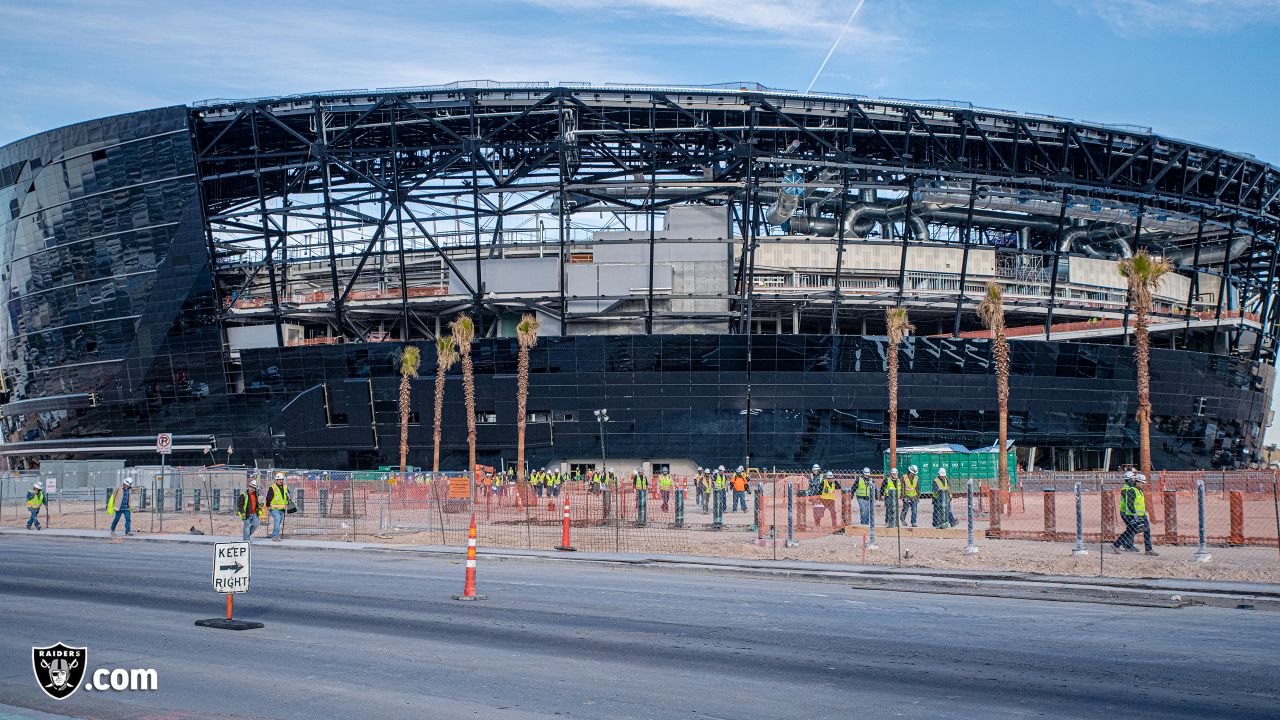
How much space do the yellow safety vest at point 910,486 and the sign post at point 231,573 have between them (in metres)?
24.7

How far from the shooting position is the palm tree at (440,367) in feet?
218

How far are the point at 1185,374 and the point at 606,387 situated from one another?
4019cm

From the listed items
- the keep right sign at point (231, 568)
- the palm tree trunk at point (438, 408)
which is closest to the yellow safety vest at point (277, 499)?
the keep right sign at point (231, 568)

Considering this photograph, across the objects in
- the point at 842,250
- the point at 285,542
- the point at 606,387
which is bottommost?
the point at 285,542

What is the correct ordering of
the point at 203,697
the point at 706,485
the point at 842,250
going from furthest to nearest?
the point at 842,250, the point at 706,485, the point at 203,697

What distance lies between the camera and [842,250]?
67375mm

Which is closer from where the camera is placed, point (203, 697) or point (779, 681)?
point (203, 697)

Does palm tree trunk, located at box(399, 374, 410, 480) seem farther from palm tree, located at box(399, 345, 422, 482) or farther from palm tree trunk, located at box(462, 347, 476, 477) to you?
palm tree trunk, located at box(462, 347, 476, 477)

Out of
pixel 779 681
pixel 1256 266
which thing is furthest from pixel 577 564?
pixel 1256 266

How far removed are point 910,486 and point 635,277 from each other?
3638cm

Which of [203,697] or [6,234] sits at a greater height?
[6,234]

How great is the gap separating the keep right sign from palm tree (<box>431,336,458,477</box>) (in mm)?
50914

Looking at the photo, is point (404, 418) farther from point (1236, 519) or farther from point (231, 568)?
point (231, 568)

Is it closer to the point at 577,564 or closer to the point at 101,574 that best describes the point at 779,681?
the point at 577,564
